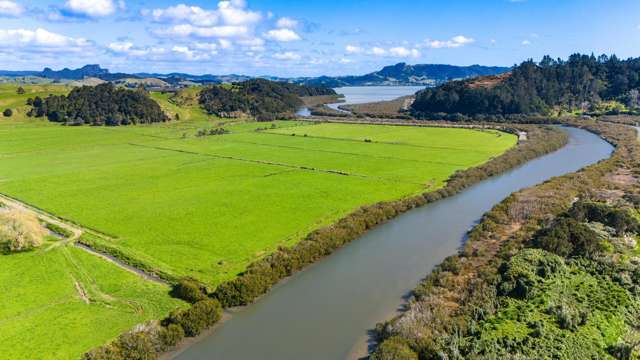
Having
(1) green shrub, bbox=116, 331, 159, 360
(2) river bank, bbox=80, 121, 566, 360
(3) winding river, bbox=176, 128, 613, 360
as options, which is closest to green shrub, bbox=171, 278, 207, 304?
(2) river bank, bbox=80, 121, 566, 360

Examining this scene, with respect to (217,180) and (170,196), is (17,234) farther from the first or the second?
(217,180)

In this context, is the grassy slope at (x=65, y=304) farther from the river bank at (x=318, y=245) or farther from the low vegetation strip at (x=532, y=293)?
the low vegetation strip at (x=532, y=293)

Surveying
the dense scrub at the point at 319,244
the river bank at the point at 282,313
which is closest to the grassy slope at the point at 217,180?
the dense scrub at the point at 319,244

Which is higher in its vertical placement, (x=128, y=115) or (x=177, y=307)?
(x=128, y=115)

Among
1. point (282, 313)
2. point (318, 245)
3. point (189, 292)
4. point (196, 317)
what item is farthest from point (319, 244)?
point (196, 317)

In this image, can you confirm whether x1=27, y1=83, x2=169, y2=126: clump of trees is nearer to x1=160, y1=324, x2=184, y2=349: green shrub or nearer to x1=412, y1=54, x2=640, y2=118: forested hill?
x1=412, y1=54, x2=640, y2=118: forested hill

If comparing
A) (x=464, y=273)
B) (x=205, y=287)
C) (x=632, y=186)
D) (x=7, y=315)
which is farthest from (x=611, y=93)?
(x=7, y=315)

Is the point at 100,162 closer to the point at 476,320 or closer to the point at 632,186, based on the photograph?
the point at 476,320
